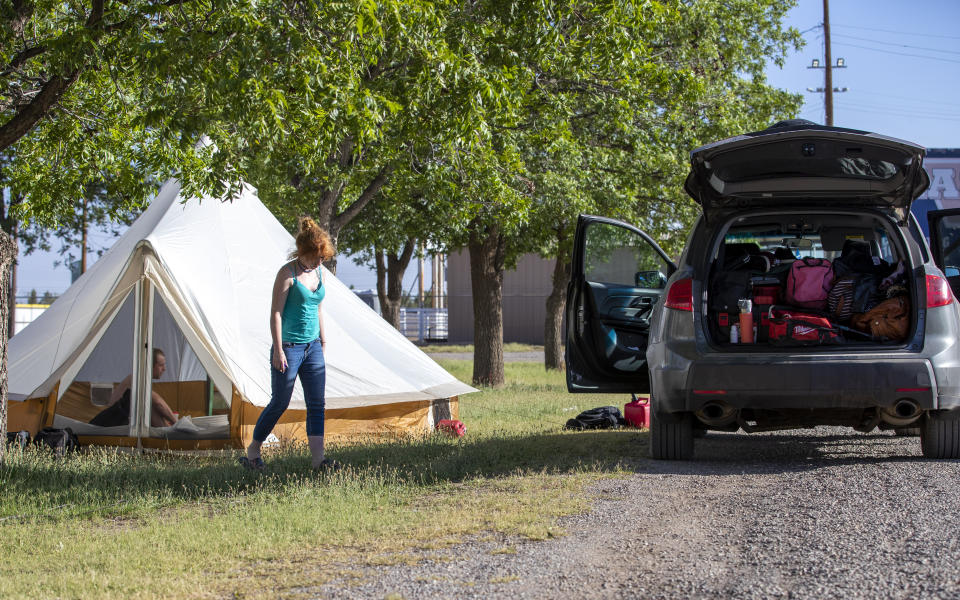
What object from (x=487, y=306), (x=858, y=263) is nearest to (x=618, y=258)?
(x=487, y=306)

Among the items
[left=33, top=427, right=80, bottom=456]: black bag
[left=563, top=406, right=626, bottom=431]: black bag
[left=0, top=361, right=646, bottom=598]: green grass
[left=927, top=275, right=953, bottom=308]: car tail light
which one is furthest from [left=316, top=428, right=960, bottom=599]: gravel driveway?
[left=33, top=427, right=80, bottom=456]: black bag

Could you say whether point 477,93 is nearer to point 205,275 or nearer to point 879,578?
point 205,275

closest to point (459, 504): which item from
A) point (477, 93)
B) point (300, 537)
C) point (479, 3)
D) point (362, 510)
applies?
point (362, 510)

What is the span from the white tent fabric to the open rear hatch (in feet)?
13.7

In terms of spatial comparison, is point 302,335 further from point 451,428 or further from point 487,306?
point 487,306

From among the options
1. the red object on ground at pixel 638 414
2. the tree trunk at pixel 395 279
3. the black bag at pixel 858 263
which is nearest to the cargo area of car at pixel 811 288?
the black bag at pixel 858 263

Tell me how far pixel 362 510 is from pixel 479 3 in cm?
667

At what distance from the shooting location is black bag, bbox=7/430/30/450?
337 inches

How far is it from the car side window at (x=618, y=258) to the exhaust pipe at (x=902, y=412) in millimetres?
1849

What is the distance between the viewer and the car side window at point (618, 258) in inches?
304

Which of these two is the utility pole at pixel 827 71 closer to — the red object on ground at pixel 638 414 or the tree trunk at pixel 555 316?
the tree trunk at pixel 555 316

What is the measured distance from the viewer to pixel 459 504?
18.4 ft

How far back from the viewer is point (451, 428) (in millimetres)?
9820

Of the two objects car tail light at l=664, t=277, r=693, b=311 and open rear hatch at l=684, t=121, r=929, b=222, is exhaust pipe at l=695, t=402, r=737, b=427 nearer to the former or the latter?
car tail light at l=664, t=277, r=693, b=311
